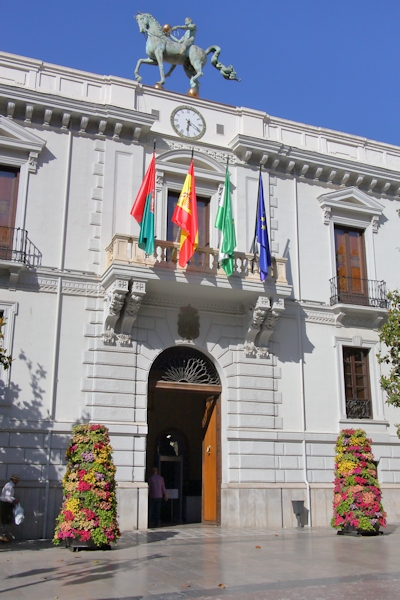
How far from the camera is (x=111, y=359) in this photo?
17328 mm

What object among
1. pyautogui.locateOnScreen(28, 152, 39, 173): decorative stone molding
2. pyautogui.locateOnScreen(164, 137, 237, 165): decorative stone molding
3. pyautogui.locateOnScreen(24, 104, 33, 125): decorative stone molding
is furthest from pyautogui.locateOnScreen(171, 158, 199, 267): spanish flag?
pyautogui.locateOnScreen(24, 104, 33, 125): decorative stone molding

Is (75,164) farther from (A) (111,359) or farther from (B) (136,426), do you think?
(B) (136,426)

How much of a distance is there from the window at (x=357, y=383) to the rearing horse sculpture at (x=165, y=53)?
10.1 m

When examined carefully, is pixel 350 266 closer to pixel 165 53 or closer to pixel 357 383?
pixel 357 383

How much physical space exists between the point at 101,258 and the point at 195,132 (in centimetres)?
544

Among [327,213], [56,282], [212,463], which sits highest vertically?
[327,213]

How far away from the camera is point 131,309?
17125mm

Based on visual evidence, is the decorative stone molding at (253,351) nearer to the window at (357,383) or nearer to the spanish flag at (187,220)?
the window at (357,383)

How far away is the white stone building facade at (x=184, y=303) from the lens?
16.8 m

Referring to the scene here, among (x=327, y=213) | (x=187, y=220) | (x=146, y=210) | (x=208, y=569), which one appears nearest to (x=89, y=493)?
(x=208, y=569)

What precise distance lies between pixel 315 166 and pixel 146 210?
23.5 ft

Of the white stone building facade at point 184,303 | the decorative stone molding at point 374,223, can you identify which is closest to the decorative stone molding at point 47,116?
the white stone building facade at point 184,303

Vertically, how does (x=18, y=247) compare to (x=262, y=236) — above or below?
below

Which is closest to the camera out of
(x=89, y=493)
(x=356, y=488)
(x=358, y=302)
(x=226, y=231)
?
(x=89, y=493)
